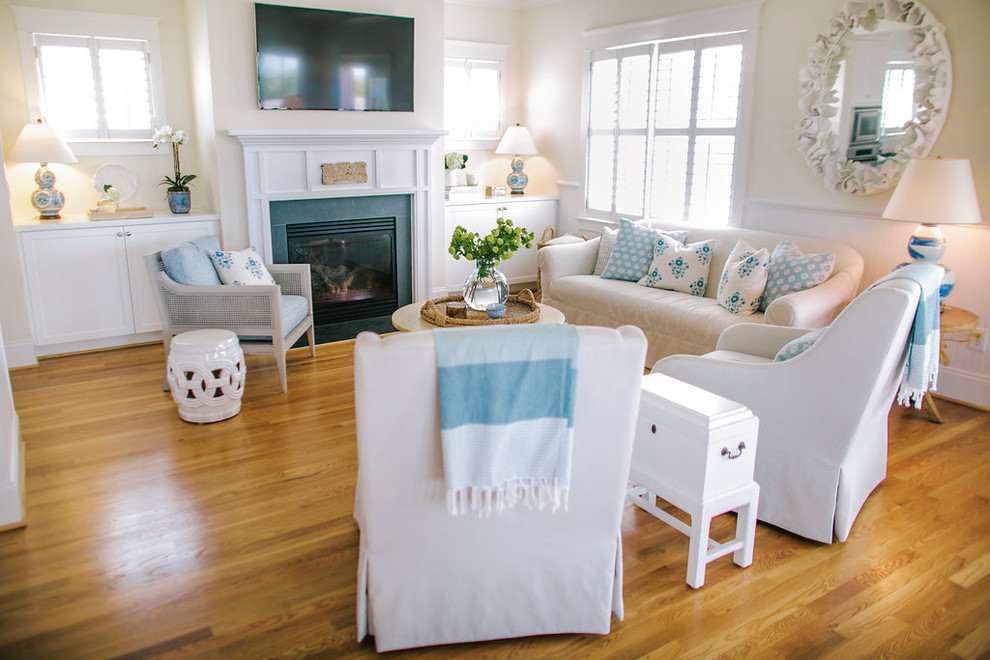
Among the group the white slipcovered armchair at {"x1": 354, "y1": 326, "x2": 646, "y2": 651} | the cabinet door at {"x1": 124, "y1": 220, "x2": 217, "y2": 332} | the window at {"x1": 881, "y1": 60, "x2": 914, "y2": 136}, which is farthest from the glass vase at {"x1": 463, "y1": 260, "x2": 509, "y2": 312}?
the window at {"x1": 881, "y1": 60, "x2": 914, "y2": 136}

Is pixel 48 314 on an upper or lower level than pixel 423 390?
lower

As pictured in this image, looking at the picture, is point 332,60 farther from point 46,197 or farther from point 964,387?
point 964,387

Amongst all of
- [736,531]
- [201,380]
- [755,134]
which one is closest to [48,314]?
[201,380]

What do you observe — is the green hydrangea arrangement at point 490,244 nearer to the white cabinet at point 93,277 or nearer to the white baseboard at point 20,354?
the white cabinet at point 93,277

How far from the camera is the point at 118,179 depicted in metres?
5.04

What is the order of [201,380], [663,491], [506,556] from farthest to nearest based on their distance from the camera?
1. [201,380]
2. [663,491]
3. [506,556]

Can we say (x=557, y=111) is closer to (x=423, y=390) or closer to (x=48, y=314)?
(x=48, y=314)

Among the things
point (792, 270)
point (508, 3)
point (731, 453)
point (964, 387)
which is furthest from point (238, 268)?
point (964, 387)

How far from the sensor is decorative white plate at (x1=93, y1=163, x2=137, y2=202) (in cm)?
498

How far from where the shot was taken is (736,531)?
2.60 metres

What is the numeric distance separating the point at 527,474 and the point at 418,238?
3.93m

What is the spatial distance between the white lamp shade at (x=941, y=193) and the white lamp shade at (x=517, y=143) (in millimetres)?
3592

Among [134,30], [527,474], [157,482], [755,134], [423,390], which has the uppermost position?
[134,30]

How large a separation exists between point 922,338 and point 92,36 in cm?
517
